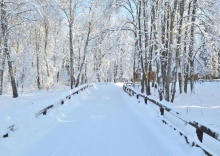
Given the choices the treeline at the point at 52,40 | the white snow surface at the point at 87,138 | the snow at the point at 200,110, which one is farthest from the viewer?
the treeline at the point at 52,40

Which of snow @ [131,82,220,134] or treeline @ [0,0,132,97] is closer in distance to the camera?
snow @ [131,82,220,134]

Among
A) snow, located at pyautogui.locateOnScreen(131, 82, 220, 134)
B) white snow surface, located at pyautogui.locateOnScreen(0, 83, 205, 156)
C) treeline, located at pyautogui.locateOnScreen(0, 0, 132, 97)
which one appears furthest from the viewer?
treeline, located at pyautogui.locateOnScreen(0, 0, 132, 97)

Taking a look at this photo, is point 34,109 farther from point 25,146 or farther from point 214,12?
point 214,12

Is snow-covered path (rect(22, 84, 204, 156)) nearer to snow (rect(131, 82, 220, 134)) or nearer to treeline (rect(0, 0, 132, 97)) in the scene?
snow (rect(131, 82, 220, 134))

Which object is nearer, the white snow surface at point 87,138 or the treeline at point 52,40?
the white snow surface at point 87,138

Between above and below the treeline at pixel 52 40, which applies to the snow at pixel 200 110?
below

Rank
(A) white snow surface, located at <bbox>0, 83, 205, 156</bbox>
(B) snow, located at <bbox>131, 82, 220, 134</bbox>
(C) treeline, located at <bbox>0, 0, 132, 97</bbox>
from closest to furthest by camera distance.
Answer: (A) white snow surface, located at <bbox>0, 83, 205, 156</bbox>
(B) snow, located at <bbox>131, 82, 220, 134</bbox>
(C) treeline, located at <bbox>0, 0, 132, 97</bbox>

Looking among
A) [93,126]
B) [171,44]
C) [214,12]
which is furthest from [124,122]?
[214,12]

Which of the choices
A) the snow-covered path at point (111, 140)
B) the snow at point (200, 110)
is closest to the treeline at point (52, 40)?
the snow at point (200, 110)

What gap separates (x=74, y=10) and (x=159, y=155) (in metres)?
28.4

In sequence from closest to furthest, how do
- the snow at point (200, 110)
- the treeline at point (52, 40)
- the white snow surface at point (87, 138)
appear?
1. the white snow surface at point (87, 138)
2. the snow at point (200, 110)
3. the treeline at point (52, 40)

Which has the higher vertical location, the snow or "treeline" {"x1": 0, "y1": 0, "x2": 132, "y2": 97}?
"treeline" {"x1": 0, "y1": 0, "x2": 132, "y2": 97}

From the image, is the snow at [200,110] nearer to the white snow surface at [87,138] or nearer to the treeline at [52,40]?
the white snow surface at [87,138]

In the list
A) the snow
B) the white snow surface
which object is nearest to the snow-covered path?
the white snow surface
